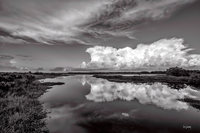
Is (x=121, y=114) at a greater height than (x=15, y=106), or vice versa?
(x=15, y=106)

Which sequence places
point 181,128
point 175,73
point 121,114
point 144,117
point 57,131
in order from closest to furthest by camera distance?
1. point 57,131
2. point 181,128
3. point 144,117
4. point 121,114
5. point 175,73

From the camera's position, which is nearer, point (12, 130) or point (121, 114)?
point (12, 130)

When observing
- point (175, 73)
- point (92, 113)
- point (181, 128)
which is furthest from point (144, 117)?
point (175, 73)

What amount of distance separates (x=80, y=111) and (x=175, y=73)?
100488mm

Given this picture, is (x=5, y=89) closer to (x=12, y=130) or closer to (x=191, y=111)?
(x=12, y=130)

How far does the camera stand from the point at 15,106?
789 inches

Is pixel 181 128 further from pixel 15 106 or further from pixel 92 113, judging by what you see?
pixel 15 106

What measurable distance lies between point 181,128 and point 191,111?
851 centimetres

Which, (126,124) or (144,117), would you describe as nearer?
(126,124)

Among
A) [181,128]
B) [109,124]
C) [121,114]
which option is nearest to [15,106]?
→ [109,124]

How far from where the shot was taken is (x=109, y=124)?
16969 mm

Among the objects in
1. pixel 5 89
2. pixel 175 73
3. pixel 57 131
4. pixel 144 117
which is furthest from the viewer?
pixel 175 73

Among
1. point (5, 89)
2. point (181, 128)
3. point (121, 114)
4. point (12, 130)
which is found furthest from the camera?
point (5, 89)

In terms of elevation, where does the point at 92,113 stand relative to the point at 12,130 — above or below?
below
